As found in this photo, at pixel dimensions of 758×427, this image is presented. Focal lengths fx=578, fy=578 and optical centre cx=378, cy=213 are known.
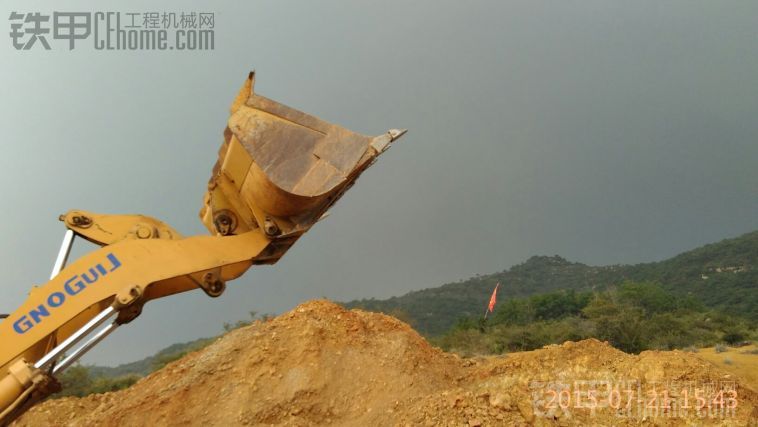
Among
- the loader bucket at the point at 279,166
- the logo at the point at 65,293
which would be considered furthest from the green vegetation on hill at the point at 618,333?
the logo at the point at 65,293

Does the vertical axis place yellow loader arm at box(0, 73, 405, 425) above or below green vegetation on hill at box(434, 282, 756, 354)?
above

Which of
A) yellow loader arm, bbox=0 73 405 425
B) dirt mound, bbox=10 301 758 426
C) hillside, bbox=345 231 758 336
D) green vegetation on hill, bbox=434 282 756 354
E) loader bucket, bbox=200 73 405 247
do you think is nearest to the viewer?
yellow loader arm, bbox=0 73 405 425

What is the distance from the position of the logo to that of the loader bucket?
Result: 98 centimetres

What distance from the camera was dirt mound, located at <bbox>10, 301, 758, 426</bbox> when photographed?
19.7 ft

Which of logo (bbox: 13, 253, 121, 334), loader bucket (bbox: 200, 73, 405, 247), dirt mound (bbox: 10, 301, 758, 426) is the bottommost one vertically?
dirt mound (bbox: 10, 301, 758, 426)

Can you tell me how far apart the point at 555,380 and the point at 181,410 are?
14.7ft

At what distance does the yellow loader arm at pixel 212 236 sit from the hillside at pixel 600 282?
93.6 feet

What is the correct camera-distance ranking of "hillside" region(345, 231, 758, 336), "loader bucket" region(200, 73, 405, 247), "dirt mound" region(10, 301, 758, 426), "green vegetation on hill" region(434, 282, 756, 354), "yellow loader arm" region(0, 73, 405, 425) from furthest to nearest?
"hillside" region(345, 231, 758, 336)
"green vegetation on hill" region(434, 282, 756, 354)
"dirt mound" region(10, 301, 758, 426)
"loader bucket" region(200, 73, 405, 247)
"yellow loader arm" region(0, 73, 405, 425)

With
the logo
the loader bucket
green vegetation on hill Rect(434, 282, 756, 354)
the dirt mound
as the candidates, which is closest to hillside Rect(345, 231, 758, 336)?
green vegetation on hill Rect(434, 282, 756, 354)

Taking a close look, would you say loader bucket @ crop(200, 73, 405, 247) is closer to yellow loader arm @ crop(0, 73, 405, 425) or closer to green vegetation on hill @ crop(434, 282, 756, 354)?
yellow loader arm @ crop(0, 73, 405, 425)

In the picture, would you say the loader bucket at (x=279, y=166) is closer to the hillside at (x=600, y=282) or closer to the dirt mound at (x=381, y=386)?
the dirt mound at (x=381, y=386)

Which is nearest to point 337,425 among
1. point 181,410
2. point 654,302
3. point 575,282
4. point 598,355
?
point 181,410

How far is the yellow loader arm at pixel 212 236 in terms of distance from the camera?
405 centimetres

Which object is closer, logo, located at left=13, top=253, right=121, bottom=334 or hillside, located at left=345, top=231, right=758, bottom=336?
logo, located at left=13, top=253, right=121, bottom=334
